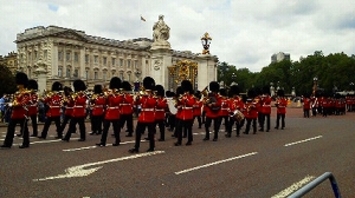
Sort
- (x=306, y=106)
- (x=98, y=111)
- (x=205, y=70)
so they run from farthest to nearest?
(x=306, y=106) → (x=205, y=70) → (x=98, y=111)

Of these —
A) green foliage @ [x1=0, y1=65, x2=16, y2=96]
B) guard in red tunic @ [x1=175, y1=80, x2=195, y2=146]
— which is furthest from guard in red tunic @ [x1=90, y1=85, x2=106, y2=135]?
green foliage @ [x1=0, y1=65, x2=16, y2=96]

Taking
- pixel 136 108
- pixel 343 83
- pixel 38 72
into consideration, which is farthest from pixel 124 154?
pixel 343 83

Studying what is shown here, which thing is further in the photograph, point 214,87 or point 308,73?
point 308,73

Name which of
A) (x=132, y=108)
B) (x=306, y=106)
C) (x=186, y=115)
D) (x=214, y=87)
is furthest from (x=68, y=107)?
(x=306, y=106)

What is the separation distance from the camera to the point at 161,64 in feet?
84.6

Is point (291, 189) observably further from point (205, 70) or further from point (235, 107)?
point (205, 70)

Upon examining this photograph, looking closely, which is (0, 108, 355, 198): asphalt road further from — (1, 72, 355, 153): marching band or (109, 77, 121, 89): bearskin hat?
(109, 77, 121, 89): bearskin hat

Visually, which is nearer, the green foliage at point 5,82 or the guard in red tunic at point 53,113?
the guard in red tunic at point 53,113

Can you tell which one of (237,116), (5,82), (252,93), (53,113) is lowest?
(237,116)

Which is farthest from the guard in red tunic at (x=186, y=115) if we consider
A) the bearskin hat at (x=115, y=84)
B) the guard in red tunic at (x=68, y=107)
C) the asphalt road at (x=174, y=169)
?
the guard in red tunic at (x=68, y=107)

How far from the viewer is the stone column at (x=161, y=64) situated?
25766 millimetres

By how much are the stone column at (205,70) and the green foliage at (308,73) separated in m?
30.3

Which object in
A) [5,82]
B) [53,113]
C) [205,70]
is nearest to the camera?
[53,113]

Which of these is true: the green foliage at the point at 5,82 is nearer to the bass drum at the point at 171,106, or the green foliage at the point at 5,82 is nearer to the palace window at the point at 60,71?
the bass drum at the point at 171,106
